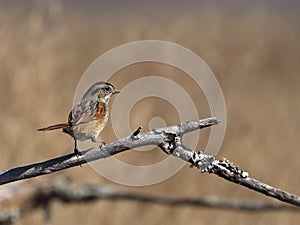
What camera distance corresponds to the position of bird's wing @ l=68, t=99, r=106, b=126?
1.64 metres

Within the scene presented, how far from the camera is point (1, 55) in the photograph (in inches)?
155

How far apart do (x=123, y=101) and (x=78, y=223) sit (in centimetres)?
67

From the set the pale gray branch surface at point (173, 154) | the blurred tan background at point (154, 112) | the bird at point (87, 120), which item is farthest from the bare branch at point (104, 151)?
the blurred tan background at point (154, 112)

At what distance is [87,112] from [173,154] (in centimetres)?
35

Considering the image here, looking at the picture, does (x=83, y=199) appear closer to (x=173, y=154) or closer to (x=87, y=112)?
(x=87, y=112)

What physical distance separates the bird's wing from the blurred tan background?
5.23ft

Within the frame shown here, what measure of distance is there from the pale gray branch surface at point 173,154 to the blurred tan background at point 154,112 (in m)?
1.81

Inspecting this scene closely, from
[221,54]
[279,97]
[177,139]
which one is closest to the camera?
[177,139]

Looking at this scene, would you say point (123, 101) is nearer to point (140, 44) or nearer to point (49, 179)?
point (49, 179)

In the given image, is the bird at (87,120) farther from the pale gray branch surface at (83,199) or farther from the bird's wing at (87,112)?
the pale gray branch surface at (83,199)

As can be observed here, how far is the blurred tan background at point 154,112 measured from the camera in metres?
3.80

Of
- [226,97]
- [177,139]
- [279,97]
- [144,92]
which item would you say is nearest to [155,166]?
[144,92]

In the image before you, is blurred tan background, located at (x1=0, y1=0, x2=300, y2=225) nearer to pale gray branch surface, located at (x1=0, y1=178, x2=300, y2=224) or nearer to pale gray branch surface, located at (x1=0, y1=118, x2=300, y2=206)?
pale gray branch surface, located at (x1=0, y1=178, x2=300, y2=224)

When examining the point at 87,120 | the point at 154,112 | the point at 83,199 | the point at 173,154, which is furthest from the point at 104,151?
the point at 154,112
